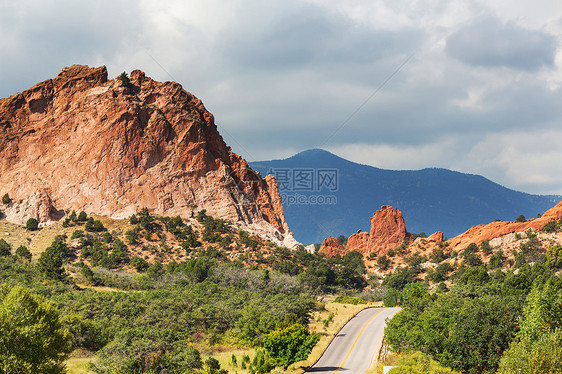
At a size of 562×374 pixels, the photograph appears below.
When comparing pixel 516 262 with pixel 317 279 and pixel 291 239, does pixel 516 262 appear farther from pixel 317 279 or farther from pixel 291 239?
pixel 291 239

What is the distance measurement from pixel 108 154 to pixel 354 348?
232 ft

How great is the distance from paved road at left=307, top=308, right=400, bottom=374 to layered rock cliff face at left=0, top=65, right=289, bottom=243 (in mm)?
51588

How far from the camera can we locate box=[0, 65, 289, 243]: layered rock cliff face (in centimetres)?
9456

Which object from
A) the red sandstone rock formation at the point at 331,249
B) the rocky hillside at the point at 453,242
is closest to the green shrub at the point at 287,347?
the rocky hillside at the point at 453,242

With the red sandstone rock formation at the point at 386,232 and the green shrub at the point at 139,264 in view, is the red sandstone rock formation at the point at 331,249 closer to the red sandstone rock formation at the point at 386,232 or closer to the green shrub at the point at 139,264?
the red sandstone rock formation at the point at 386,232

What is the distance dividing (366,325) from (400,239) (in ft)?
241

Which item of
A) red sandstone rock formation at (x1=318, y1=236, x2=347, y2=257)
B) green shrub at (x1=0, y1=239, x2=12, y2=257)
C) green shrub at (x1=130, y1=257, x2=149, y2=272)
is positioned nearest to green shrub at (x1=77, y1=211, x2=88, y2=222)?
green shrub at (x1=0, y1=239, x2=12, y2=257)

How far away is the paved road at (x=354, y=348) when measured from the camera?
123ft

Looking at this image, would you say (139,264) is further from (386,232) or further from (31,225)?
(386,232)

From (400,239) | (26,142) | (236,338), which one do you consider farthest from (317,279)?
(26,142)

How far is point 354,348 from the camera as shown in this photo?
44312 mm

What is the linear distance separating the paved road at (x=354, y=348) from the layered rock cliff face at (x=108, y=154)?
51.6 metres

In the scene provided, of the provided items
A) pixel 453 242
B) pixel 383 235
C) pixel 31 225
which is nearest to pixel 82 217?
pixel 31 225

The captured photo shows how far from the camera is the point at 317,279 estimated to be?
8244 cm
